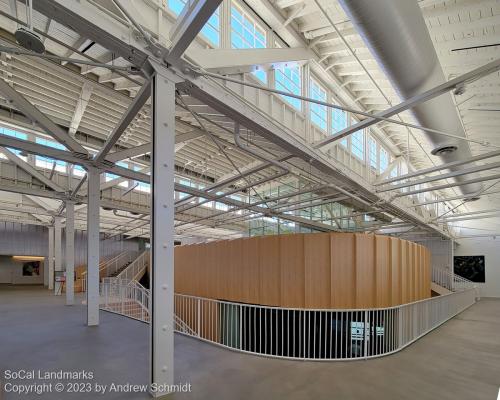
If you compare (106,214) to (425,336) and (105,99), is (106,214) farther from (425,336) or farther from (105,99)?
(425,336)

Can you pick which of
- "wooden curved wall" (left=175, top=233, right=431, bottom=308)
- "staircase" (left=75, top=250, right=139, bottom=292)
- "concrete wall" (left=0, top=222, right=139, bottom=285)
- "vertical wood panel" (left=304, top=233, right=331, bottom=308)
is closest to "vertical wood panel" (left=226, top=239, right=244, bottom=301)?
"wooden curved wall" (left=175, top=233, right=431, bottom=308)

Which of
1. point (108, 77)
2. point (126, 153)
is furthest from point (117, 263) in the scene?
point (108, 77)

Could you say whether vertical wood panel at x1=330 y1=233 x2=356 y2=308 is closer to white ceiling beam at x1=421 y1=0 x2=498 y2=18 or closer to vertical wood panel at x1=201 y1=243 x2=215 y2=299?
vertical wood panel at x1=201 y1=243 x2=215 y2=299

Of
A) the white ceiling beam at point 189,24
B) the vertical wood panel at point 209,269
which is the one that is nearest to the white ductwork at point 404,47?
the white ceiling beam at point 189,24

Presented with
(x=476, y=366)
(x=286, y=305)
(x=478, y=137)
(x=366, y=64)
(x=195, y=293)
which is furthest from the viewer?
(x=195, y=293)

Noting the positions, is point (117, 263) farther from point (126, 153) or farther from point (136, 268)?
point (126, 153)

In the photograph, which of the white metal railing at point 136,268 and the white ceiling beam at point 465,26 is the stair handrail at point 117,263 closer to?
the white metal railing at point 136,268

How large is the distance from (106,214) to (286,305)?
18.0 meters

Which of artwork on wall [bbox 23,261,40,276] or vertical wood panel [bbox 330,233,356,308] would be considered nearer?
vertical wood panel [bbox 330,233,356,308]

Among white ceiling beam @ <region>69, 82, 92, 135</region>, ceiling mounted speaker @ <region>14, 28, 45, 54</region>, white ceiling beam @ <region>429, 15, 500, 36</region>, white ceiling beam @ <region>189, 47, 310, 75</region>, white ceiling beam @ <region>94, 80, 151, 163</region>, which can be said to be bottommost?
ceiling mounted speaker @ <region>14, 28, 45, 54</region>

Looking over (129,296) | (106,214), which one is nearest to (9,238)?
(106,214)

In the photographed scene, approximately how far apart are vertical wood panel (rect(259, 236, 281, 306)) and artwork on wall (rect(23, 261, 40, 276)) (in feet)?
86.7

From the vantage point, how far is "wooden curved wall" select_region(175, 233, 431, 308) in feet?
25.1

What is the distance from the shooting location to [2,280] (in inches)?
1003
